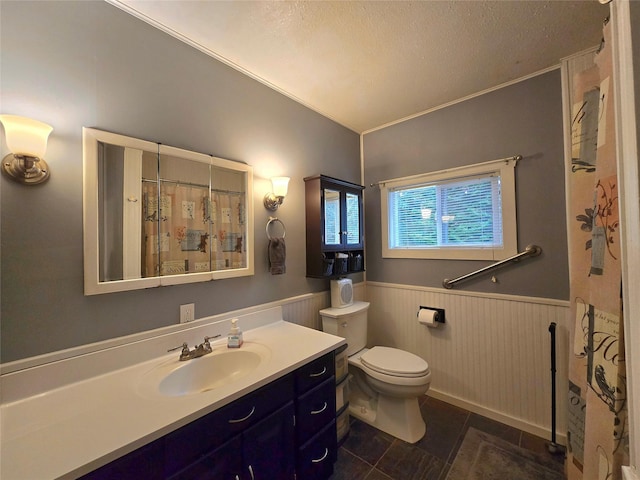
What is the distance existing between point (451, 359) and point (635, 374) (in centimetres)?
184

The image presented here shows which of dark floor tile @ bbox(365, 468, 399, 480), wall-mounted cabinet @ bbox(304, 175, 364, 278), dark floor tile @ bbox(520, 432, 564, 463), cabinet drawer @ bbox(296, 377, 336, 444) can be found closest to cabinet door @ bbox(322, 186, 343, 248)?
wall-mounted cabinet @ bbox(304, 175, 364, 278)

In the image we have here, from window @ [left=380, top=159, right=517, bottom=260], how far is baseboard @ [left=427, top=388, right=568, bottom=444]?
117 centimetres

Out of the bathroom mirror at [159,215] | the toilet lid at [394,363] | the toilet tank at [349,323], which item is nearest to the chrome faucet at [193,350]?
the bathroom mirror at [159,215]

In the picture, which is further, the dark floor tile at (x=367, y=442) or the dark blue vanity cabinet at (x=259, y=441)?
the dark floor tile at (x=367, y=442)

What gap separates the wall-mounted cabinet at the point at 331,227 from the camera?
1.96 meters

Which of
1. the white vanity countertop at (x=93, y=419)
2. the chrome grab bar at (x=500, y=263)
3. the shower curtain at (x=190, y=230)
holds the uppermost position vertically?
the shower curtain at (x=190, y=230)

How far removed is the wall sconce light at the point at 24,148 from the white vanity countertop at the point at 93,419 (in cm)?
82

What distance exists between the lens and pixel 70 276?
1021 millimetres

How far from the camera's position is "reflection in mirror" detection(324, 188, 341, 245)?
202 cm

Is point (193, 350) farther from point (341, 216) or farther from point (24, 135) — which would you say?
point (341, 216)

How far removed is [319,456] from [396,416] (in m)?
0.72

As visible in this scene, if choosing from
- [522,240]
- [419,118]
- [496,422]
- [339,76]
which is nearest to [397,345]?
[496,422]

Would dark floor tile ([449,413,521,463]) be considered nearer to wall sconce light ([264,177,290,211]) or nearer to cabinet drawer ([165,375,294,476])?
cabinet drawer ([165,375,294,476])

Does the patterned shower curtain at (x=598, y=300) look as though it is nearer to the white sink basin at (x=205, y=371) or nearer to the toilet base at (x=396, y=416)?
the toilet base at (x=396, y=416)
